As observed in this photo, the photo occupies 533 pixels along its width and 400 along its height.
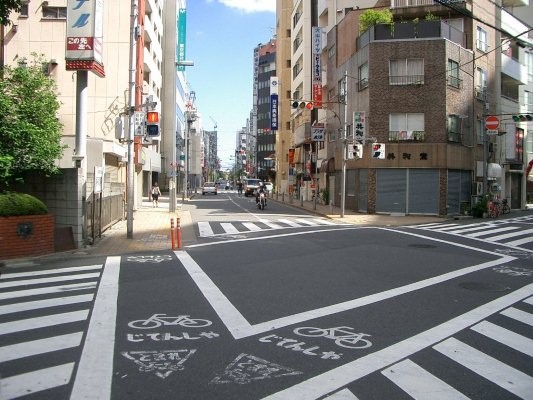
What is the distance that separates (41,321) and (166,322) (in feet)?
5.97

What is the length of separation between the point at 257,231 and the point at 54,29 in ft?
62.8

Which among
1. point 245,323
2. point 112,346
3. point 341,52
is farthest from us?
point 341,52

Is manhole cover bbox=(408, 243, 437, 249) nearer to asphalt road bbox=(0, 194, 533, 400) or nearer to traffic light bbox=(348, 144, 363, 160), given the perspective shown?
asphalt road bbox=(0, 194, 533, 400)

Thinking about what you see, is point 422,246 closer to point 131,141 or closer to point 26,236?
point 131,141

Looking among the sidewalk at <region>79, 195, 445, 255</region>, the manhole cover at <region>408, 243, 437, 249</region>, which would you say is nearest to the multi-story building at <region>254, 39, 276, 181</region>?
the sidewalk at <region>79, 195, 445, 255</region>

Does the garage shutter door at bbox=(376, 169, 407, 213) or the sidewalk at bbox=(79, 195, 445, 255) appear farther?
the garage shutter door at bbox=(376, 169, 407, 213)

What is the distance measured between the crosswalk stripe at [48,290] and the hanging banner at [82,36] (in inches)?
304

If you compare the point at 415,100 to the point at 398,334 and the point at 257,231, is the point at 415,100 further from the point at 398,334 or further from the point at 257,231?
the point at 398,334

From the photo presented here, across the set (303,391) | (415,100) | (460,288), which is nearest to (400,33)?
(415,100)

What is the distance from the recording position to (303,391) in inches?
192

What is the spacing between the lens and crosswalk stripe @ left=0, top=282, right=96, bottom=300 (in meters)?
9.09

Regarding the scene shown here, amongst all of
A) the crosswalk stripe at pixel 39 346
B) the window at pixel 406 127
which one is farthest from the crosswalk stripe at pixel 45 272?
the window at pixel 406 127

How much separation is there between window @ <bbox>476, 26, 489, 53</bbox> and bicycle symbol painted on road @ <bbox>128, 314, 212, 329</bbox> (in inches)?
1303

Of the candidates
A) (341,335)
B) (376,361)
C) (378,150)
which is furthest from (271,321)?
(378,150)
